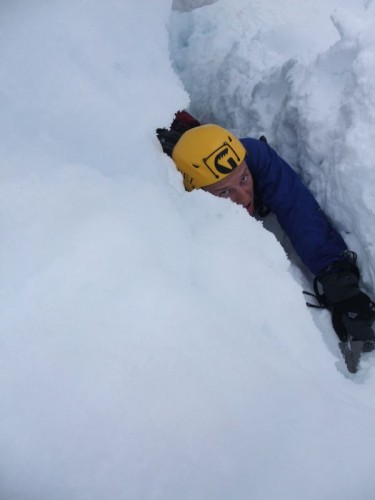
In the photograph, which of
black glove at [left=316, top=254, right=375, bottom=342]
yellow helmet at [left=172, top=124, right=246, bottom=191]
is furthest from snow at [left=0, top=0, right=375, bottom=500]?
yellow helmet at [left=172, top=124, right=246, bottom=191]

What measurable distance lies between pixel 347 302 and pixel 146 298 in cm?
91

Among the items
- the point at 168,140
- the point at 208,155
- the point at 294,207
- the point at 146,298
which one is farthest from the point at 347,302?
the point at 168,140

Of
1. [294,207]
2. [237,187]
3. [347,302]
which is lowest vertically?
[347,302]

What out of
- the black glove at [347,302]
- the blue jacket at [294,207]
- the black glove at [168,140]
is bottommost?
the black glove at [347,302]

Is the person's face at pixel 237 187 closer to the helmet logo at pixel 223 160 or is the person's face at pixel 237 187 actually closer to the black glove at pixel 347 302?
the helmet logo at pixel 223 160

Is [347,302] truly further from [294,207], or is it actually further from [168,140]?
[168,140]

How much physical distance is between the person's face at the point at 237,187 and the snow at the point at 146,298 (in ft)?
0.97

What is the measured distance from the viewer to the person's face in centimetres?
194

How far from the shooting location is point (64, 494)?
87 cm

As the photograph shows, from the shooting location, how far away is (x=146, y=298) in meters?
1.09

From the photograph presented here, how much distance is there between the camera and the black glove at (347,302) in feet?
5.31

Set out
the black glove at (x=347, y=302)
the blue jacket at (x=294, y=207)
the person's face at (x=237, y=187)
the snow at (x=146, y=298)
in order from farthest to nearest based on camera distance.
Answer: the person's face at (x=237, y=187) < the blue jacket at (x=294, y=207) < the black glove at (x=347, y=302) < the snow at (x=146, y=298)

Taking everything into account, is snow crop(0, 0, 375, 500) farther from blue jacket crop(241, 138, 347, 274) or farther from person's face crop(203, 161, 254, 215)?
person's face crop(203, 161, 254, 215)

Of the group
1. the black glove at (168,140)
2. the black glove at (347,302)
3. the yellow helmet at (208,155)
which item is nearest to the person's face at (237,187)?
the yellow helmet at (208,155)
